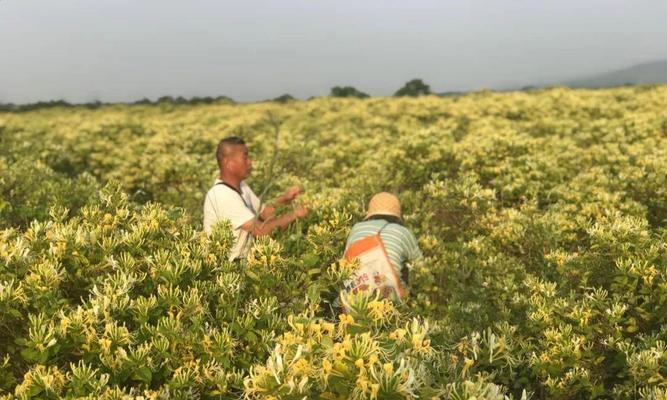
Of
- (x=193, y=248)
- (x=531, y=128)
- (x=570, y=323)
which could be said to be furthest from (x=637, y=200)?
(x=531, y=128)

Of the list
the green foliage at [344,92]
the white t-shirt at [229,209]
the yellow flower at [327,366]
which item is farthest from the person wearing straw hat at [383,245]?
the green foliage at [344,92]

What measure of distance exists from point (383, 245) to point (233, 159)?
1859 millimetres

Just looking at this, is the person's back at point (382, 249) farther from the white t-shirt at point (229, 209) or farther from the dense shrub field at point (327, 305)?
the white t-shirt at point (229, 209)

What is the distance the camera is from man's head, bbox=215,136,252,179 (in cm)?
529

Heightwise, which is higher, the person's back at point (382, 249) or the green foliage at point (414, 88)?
the green foliage at point (414, 88)

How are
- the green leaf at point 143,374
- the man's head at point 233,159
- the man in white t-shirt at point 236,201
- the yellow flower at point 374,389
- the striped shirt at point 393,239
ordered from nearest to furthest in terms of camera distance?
1. the yellow flower at point 374,389
2. the green leaf at point 143,374
3. the man in white t-shirt at point 236,201
4. the striped shirt at point 393,239
5. the man's head at point 233,159

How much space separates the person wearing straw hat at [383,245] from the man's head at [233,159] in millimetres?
1362

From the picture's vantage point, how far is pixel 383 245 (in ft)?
15.3

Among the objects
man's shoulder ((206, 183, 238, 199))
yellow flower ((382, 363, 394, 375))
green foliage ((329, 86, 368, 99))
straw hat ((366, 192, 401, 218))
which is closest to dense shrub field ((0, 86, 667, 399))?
yellow flower ((382, 363, 394, 375))

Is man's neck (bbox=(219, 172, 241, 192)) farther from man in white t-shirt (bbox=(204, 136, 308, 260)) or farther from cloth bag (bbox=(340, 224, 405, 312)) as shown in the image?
cloth bag (bbox=(340, 224, 405, 312))

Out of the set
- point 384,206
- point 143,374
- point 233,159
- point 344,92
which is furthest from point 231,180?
point 344,92

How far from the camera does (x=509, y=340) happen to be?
10.7ft

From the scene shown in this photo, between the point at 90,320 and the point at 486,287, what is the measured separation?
383cm

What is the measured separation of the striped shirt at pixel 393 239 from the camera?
485 centimetres
